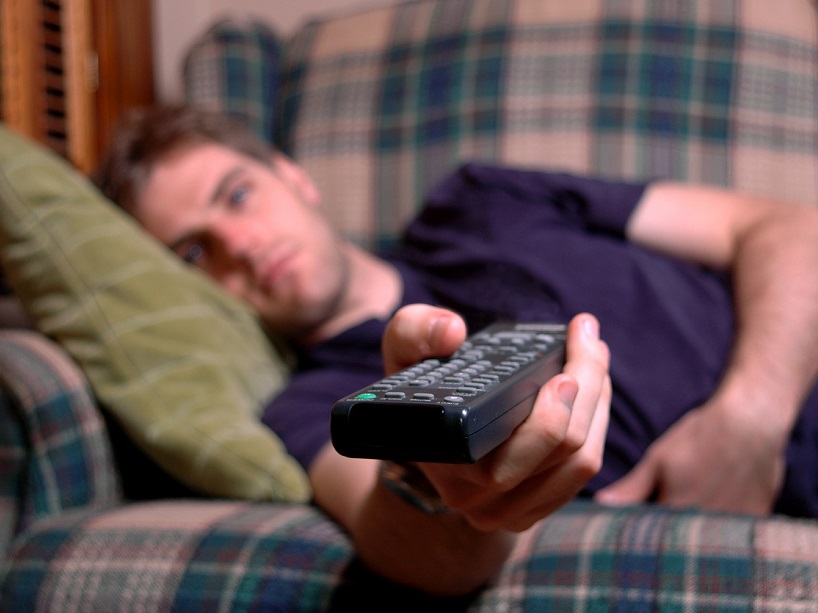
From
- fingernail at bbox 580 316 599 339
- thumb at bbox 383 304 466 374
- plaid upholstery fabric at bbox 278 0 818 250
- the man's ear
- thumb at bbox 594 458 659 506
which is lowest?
thumb at bbox 594 458 659 506

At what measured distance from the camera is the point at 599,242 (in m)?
0.89

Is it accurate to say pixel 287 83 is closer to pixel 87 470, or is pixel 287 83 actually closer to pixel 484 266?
pixel 484 266

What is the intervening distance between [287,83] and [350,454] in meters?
1.11

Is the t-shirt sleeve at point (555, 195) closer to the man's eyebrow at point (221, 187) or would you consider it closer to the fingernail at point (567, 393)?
the man's eyebrow at point (221, 187)

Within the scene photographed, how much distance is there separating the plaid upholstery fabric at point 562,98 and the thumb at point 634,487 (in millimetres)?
539

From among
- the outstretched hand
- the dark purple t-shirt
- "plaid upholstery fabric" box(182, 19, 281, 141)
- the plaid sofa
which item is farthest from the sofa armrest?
"plaid upholstery fabric" box(182, 19, 281, 141)

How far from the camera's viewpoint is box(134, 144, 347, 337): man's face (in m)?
0.92

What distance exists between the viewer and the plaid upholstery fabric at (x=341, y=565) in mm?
479

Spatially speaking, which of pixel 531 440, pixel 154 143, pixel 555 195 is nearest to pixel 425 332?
pixel 531 440

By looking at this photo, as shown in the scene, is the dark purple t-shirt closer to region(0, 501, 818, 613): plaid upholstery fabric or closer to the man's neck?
Answer: the man's neck

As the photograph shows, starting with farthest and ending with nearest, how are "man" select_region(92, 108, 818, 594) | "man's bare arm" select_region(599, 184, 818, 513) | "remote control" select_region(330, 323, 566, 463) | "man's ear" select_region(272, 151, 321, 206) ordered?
"man's ear" select_region(272, 151, 321, 206), "man's bare arm" select_region(599, 184, 818, 513), "man" select_region(92, 108, 818, 594), "remote control" select_region(330, 323, 566, 463)

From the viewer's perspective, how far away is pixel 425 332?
0.42 meters

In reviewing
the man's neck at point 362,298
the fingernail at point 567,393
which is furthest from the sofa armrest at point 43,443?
the fingernail at point 567,393

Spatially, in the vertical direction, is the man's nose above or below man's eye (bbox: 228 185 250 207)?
below
